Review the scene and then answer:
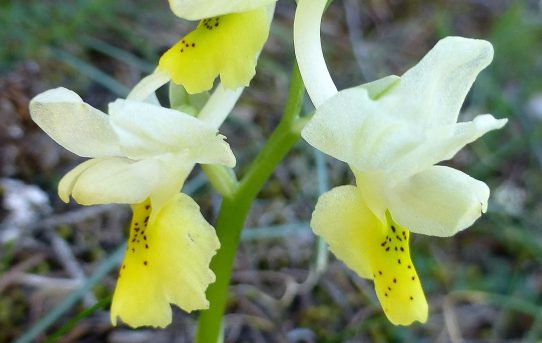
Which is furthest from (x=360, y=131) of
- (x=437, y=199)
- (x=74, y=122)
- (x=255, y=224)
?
(x=255, y=224)

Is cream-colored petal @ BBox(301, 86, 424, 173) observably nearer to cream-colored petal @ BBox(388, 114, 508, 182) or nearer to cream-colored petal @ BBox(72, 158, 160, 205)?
cream-colored petal @ BBox(388, 114, 508, 182)

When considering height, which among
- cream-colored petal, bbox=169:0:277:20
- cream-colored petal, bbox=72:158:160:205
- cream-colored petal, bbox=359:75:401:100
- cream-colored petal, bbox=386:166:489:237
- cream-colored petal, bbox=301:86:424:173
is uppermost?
cream-colored petal, bbox=169:0:277:20

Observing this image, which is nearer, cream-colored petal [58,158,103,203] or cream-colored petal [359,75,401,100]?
cream-colored petal [359,75,401,100]

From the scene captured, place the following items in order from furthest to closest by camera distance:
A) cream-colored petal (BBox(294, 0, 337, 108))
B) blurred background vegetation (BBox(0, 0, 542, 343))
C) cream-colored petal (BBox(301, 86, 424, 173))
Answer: blurred background vegetation (BBox(0, 0, 542, 343)) < cream-colored petal (BBox(294, 0, 337, 108)) < cream-colored petal (BBox(301, 86, 424, 173))

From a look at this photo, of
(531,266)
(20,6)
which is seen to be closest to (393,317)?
(531,266)

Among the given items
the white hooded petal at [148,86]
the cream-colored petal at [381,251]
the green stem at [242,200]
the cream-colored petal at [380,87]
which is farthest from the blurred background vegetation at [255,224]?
the cream-colored petal at [380,87]

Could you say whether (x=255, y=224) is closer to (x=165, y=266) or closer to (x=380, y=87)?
(x=165, y=266)

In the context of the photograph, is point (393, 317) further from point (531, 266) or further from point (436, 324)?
point (531, 266)

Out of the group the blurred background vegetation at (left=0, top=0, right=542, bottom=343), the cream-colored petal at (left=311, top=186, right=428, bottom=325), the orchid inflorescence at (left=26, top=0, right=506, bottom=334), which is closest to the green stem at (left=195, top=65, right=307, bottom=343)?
the orchid inflorescence at (left=26, top=0, right=506, bottom=334)
